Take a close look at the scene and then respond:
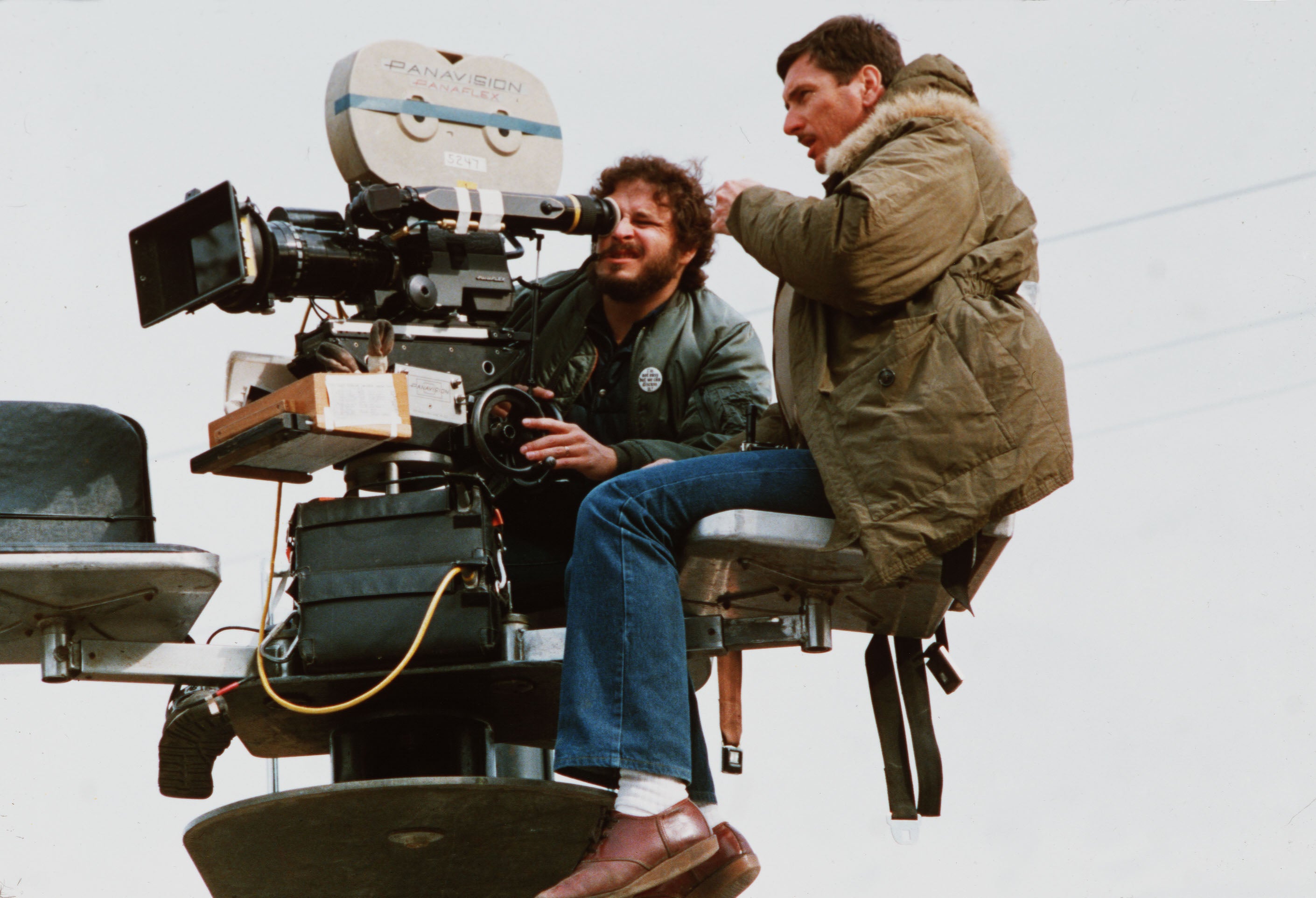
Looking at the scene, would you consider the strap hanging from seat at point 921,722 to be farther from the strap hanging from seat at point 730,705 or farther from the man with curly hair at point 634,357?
the man with curly hair at point 634,357

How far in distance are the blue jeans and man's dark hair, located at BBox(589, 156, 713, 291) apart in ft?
3.90

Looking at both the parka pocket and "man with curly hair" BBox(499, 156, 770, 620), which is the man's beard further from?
the parka pocket

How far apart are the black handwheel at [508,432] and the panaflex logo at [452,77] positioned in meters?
0.63

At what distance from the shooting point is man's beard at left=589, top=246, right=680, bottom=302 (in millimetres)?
3883

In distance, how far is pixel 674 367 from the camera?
379cm

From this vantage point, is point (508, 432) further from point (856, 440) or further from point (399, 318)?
point (856, 440)

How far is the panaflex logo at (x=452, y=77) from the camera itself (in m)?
3.40

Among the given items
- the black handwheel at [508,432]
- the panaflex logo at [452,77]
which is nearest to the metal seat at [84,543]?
the black handwheel at [508,432]

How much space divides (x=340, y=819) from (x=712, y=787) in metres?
0.64

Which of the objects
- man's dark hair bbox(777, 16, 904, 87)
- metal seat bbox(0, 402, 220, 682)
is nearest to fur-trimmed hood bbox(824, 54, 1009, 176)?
man's dark hair bbox(777, 16, 904, 87)

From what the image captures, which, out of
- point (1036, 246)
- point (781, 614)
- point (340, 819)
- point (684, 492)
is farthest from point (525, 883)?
point (1036, 246)

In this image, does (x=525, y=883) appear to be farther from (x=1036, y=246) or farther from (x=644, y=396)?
(x=1036, y=246)

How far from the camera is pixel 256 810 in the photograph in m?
3.02

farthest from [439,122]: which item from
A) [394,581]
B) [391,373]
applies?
[394,581]
